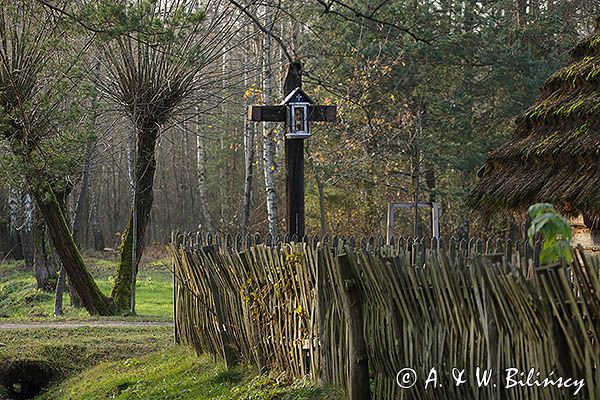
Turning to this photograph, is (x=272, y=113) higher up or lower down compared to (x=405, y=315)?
higher up

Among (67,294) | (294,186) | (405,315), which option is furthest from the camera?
(67,294)

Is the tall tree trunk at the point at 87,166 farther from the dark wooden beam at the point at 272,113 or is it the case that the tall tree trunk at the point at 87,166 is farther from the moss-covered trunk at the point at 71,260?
the dark wooden beam at the point at 272,113

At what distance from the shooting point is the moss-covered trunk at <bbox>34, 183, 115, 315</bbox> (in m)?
16.0

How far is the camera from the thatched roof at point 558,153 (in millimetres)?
8477

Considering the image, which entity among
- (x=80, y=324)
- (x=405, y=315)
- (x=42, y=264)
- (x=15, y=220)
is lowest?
(x=80, y=324)

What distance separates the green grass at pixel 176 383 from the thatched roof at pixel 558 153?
3226 millimetres

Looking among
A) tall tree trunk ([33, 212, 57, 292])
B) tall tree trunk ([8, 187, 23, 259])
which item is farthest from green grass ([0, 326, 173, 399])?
tall tree trunk ([8, 187, 23, 259])

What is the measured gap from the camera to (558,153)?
896 centimetres

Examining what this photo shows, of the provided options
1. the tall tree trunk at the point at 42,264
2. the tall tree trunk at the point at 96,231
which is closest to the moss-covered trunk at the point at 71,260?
the tall tree trunk at the point at 42,264

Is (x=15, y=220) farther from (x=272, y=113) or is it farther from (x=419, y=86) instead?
(x=272, y=113)

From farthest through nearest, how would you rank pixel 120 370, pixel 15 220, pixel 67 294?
1. pixel 15 220
2. pixel 67 294
3. pixel 120 370

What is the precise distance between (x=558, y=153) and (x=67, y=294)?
17.8m

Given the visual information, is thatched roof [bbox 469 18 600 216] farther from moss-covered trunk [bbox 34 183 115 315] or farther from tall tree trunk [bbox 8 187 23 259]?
tall tree trunk [bbox 8 187 23 259]

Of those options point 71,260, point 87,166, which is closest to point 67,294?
point 87,166
